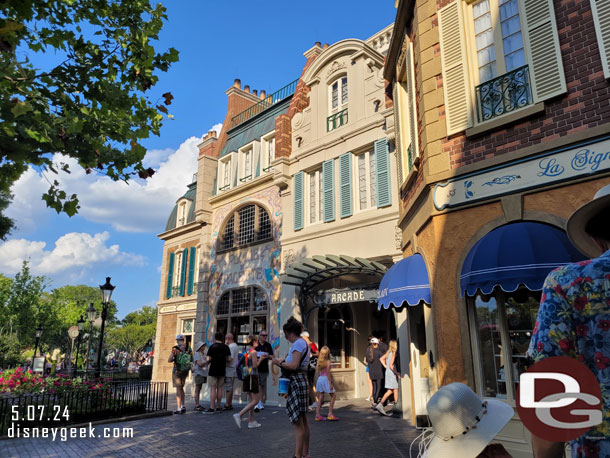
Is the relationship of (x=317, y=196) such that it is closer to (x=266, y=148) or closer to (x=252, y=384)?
(x=266, y=148)

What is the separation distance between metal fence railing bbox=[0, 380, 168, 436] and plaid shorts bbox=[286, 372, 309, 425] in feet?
19.4

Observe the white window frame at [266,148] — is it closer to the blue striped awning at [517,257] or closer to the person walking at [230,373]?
the person walking at [230,373]

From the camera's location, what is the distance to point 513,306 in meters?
6.27

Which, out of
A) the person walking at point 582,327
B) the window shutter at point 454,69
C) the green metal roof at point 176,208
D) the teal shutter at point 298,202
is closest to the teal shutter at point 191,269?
the green metal roof at point 176,208

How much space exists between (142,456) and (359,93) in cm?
1153

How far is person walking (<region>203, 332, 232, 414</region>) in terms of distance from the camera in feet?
36.6

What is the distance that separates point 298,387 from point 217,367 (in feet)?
19.7

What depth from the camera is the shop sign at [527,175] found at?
18.8 ft

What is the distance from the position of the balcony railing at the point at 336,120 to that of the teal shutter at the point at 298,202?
74.4 inches

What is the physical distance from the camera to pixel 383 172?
1234 cm

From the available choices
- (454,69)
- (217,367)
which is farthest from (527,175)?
(217,367)

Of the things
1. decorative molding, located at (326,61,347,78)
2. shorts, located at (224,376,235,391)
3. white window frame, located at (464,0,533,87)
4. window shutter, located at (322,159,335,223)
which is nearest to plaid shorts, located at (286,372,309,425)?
white window frame, located at (464,0,533,87)

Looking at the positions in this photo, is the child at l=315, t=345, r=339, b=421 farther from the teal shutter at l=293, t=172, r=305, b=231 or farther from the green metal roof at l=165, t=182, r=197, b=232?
the green metal roof at l=165, t=182, r=197, b=232
